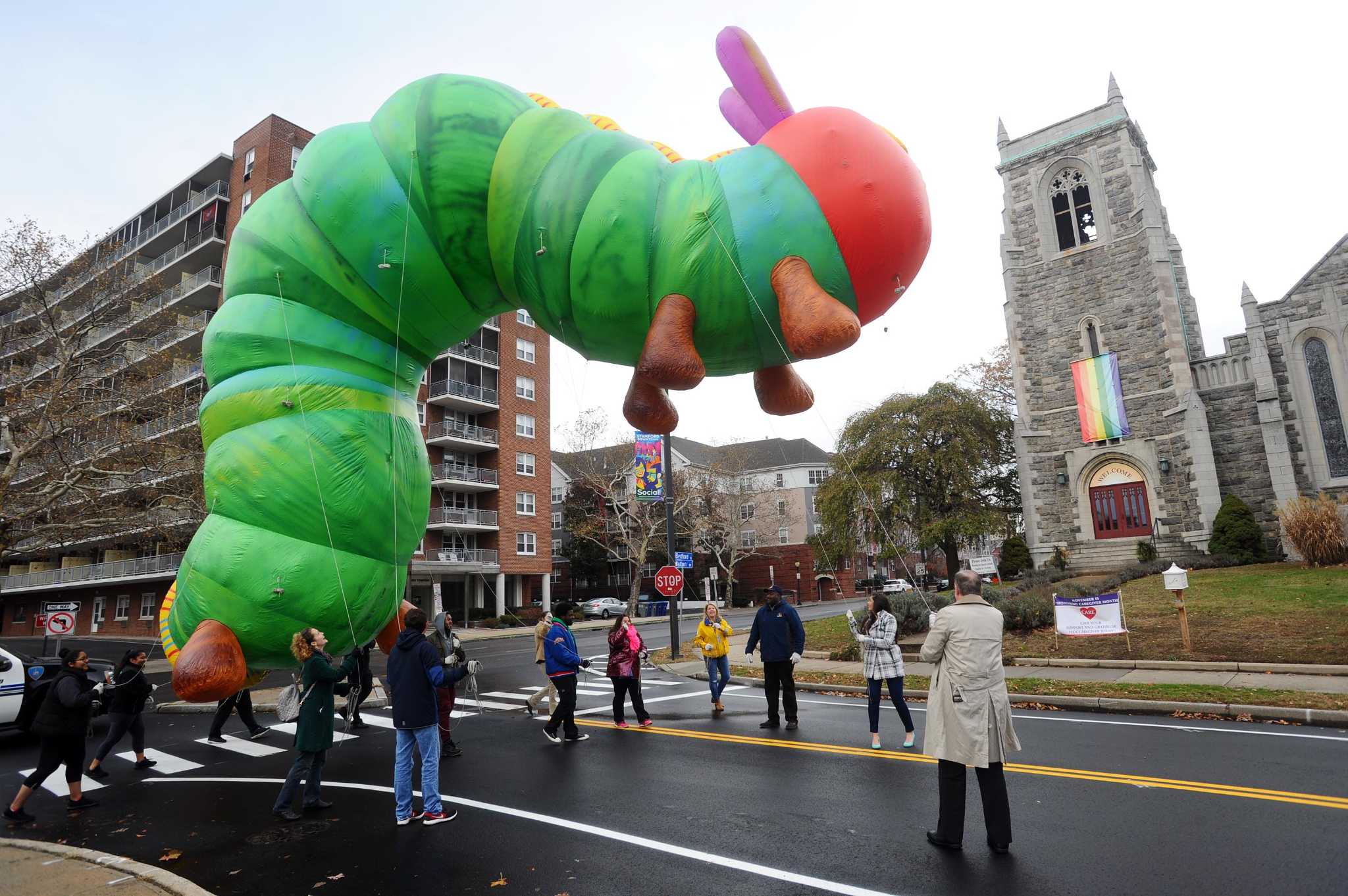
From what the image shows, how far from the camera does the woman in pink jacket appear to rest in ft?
32.1

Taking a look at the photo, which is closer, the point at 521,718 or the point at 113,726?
the point at 113,726

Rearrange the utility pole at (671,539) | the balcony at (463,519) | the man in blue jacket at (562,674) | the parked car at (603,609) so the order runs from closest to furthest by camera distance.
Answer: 1. the man in blue jacket at (562,674)
2. the utility pole at (671,539)
3. the balcony at (463,519)
4. the parked car at (603,609)

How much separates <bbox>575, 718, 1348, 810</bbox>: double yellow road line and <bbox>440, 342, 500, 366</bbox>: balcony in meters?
33.2

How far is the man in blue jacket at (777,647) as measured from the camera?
370 inches

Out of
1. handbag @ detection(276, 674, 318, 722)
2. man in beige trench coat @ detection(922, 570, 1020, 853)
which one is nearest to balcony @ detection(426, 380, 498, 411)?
handbag @ detection(276, 674, 318, 722)

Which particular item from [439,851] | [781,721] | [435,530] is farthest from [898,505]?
[439,851]

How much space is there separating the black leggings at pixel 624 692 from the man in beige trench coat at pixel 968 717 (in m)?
5.44

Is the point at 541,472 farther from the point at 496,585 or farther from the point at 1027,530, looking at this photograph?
the point at 1027,530

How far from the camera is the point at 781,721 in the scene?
9859 mm

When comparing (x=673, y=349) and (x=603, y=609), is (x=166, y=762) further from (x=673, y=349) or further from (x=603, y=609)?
(x=603, y=609)

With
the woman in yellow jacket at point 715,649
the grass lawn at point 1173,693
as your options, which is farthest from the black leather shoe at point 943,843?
the grass lawn at point 1173,693

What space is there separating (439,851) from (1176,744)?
24.4 ft

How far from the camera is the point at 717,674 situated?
11078 millimetres

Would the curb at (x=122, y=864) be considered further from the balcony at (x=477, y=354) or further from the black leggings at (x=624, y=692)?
the balcony at (x=477, y=354)
